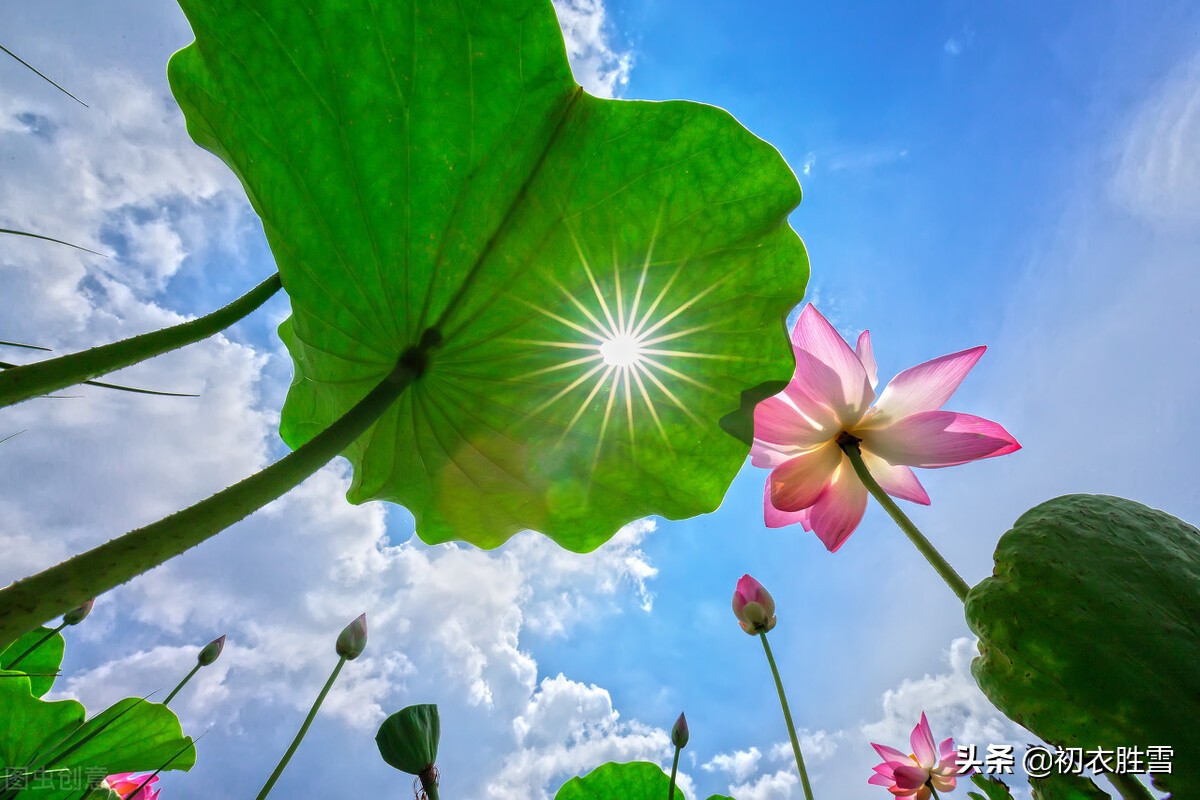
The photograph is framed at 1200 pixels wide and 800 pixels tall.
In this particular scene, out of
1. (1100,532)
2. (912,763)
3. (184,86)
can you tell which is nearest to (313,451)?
(184,86)

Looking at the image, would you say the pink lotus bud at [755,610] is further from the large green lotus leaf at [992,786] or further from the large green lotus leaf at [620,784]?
the large green lotus leaf at [992,786]

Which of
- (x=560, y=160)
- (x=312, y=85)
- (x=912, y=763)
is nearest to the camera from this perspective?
(x=312, y=85)

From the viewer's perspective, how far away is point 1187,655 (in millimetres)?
676

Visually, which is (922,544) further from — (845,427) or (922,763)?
(922,763)

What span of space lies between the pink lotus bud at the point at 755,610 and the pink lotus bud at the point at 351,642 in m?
1.10

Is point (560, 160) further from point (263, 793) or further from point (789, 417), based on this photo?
point (263, 793)

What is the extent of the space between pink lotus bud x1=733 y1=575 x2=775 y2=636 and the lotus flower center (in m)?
0.83

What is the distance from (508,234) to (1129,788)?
1290mm

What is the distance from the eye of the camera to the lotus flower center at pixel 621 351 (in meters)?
1.48

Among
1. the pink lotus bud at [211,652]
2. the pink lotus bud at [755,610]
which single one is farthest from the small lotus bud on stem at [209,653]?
the pink lotus bud at [755,610]

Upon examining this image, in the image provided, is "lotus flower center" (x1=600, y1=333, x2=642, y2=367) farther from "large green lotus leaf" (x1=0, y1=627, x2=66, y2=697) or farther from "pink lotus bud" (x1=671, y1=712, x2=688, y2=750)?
"large green lotus leaf" (x1=0, y1=627, x2=66, y2=697)

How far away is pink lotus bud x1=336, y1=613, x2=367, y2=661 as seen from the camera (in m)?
1.63

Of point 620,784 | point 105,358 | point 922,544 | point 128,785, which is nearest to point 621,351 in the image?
point 922,544

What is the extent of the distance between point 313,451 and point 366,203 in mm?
555
